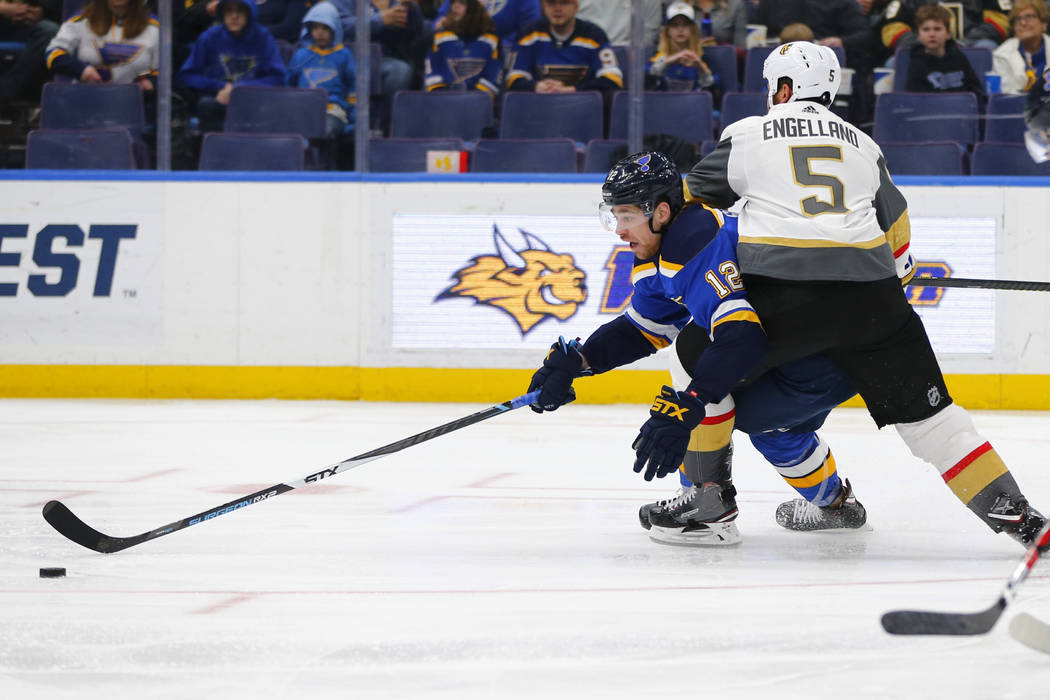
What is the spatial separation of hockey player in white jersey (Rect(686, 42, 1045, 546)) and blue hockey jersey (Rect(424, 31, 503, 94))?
11.6 feet

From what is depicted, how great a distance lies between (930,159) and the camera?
5988mm

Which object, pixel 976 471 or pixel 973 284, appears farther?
pixel 973 284

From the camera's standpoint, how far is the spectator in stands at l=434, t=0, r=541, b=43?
6062 mm

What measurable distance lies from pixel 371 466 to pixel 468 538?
4.13 ft

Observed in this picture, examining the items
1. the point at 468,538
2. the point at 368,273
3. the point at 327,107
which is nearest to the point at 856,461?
the point at 468,538

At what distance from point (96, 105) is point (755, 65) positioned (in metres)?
3.01

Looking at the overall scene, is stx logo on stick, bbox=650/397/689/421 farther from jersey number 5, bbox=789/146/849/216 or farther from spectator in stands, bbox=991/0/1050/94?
spectator in stands, bbox=991/0/1050/94

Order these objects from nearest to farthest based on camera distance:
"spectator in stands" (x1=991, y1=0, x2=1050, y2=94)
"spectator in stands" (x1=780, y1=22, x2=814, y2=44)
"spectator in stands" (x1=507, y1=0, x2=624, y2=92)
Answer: "spectator in stands" (x1=991, y1=0, x2=1050, y2=94)
"spectator in stands" (x1=780, y1=22, x2=814, y2=44)
"spectator in stands" (x1=507, y1=0, x2=624, y2=92)

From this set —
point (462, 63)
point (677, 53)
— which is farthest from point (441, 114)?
point (677, 53)

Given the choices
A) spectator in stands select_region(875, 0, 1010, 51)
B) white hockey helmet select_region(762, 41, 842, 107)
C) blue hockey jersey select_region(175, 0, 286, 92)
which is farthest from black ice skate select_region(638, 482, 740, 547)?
blue hockey jersey select_region(175, 0, 286, 92)

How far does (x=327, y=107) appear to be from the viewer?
615 cm

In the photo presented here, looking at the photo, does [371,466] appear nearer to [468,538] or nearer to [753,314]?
[468,538]

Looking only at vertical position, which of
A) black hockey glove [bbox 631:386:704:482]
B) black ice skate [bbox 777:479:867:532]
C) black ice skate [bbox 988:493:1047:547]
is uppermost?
black hockey glove [bbox 631:386:704:482]

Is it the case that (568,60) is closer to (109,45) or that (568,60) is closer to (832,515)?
(109,45)
